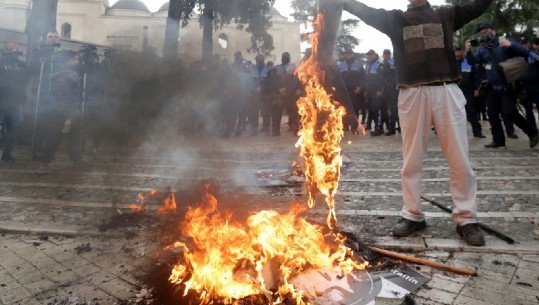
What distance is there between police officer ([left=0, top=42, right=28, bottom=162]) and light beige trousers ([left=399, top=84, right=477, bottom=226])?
8340 mm

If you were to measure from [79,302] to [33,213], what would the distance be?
266cm

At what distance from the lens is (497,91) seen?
26.7 ft

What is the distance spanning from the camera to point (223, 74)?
1098cm

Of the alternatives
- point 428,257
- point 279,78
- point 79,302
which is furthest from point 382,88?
point 79,302

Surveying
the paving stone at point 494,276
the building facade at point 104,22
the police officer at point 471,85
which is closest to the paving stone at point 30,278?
the paving stone at point 494,276

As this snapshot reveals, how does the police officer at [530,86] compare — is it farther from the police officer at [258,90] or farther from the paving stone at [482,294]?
the paving stone at [482,294]

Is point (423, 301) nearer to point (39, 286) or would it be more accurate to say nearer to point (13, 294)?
point (39, 286)

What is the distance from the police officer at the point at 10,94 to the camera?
8344 millimetres

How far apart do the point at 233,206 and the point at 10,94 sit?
696 cm

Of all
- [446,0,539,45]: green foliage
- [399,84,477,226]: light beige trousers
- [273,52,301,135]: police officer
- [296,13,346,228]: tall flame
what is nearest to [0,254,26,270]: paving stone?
[296,13,346,228]: tall flame

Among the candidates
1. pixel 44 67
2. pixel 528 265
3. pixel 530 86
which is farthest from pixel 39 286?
pixel 530 86

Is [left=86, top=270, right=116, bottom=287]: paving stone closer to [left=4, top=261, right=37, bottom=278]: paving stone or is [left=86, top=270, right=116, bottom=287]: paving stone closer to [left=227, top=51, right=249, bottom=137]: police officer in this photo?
[left=4, top=261, right=37, bottom=278]: paving stone

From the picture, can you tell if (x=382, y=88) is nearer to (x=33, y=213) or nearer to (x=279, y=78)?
(x=279, y=78)

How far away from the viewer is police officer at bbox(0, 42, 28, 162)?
8.34m
